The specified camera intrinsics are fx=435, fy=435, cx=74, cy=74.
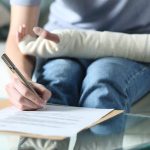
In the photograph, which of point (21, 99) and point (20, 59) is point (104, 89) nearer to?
point (21, 99)

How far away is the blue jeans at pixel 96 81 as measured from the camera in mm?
977

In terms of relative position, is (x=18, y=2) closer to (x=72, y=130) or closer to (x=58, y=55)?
(x=58, y=55)

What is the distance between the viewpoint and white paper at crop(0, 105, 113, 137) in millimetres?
731

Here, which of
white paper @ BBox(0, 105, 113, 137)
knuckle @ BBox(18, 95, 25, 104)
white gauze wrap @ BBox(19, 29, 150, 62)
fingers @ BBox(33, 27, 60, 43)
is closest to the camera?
white paper @ BBox(0, 105, 113, 137)

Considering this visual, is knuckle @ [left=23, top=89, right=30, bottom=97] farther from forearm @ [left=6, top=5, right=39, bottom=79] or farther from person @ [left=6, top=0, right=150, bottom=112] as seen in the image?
forearm @ [left=6, top=5, right=39, bottom=79]

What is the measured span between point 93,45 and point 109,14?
0.14 meters

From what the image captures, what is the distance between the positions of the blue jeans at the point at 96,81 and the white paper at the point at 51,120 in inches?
3.4

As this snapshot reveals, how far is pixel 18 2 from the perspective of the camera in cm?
125

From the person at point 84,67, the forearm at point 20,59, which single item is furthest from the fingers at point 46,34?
the forearm at point 20,59

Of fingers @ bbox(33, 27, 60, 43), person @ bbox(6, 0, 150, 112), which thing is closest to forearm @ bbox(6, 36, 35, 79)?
person @ bbox(6, 0, 150, 112)

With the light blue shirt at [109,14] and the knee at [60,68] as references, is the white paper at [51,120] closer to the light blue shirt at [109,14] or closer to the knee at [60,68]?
the knee at [60,68]

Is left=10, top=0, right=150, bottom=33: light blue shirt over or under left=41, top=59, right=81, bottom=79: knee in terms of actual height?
over

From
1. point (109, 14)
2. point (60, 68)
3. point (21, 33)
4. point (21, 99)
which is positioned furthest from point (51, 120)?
point (109, 14)

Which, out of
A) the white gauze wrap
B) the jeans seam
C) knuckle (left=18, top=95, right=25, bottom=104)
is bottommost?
the jeans seam
